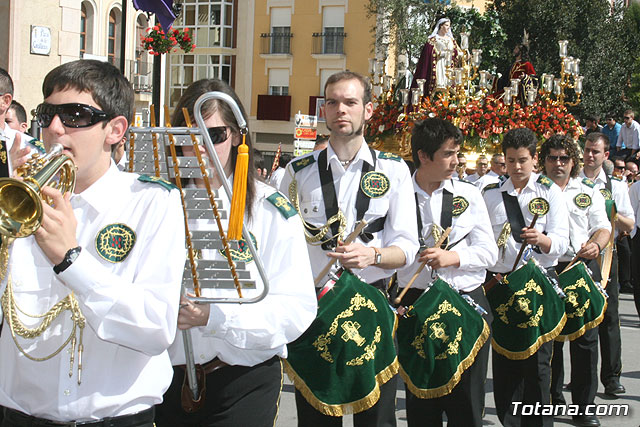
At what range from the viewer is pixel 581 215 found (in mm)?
7238

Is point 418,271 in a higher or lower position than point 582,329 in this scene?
higher

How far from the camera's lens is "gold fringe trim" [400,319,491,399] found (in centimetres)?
530

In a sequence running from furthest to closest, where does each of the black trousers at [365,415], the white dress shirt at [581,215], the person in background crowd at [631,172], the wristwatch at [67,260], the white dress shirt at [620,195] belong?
the person in background crowd at [631,172] < the white dress shirt at [620,195] < the white dress shirt at [581,215] < the black trousers at [365,415] < the wristwatch at [67,260]

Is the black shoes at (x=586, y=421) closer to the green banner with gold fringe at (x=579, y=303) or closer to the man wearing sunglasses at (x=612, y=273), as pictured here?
the green banner with gold fringe at (x=579, y=303)

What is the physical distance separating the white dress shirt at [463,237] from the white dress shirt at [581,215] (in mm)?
1795

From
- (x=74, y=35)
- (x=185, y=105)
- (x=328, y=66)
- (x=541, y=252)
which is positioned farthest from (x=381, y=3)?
(x=185, y=105)


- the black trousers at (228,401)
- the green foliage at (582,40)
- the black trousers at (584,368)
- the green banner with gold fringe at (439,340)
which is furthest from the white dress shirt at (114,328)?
the green foliage at (582,40)

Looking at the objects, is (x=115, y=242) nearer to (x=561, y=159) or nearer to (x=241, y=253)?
(x=241, y=253)

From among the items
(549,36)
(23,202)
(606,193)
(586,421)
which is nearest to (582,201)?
(606,193)

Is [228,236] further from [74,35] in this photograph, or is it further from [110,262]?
[74,35]

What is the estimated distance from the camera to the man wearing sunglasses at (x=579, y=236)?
7.02 meters

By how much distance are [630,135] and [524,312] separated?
1846 centimetres

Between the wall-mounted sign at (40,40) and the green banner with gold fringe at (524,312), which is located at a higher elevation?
the wall-mounted sign at (40,40)

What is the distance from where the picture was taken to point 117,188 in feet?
8.79
